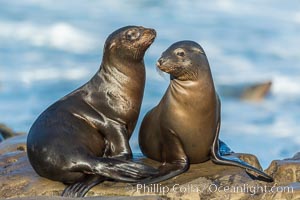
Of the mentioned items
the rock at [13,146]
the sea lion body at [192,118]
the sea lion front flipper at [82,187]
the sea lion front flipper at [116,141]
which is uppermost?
the sea lion body at [192,118]

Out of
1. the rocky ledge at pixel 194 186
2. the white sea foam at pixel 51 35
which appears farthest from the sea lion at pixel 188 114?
the white sea foam at pixel 51 35

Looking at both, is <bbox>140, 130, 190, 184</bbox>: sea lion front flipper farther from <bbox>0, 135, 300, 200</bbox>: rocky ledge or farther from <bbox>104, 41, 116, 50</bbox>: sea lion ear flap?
<bbox>104, 41, 116, 50</bbox>: sea lion ear flap

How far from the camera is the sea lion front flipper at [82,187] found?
21.8 ft

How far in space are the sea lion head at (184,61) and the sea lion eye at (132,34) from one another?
16.8 inches

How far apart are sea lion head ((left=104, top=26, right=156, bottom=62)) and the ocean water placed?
16.7ft

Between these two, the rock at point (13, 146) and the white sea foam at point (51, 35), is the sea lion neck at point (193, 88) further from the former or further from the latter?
the white sea foam at point (51, 35)

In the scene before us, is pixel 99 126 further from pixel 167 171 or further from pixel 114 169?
A: pixel 167 171

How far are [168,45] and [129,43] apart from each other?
1499 cm

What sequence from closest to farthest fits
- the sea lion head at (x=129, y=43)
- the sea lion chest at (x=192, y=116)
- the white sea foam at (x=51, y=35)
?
1. the sea lion chest at (x=192, y=116)
2. the sea lion head at (x=129, y=43)
3. the white sea foam at (x=51, y=35)

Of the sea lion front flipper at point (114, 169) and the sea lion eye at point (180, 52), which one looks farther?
the sea lion eye at point (180, 52)

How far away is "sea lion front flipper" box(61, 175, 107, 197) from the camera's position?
6.64 m

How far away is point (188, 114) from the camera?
23.0 feet

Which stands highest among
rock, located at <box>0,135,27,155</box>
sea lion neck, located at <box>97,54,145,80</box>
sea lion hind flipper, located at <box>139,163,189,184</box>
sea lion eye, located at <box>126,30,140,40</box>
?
sea lion eye, located at <box>126,30,140,40</box>

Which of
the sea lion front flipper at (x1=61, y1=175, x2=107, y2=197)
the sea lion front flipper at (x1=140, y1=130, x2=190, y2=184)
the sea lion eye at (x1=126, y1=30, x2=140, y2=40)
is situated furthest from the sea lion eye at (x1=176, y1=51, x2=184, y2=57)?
the sea lion front flipper at (x1=61, y1=175, x2=107, y2=197)
